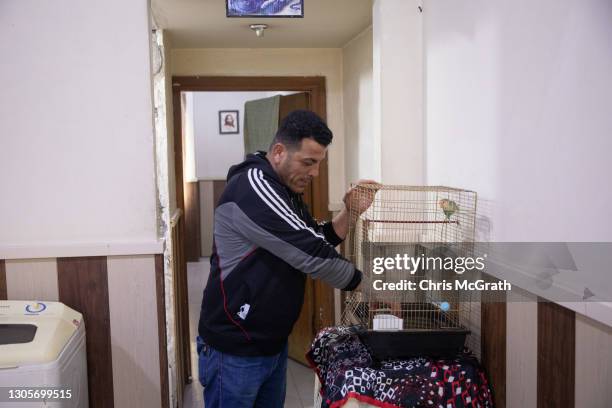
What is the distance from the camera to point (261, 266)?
6.36ft

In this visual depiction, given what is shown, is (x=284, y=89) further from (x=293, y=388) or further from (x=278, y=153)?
(x=278, y=153)

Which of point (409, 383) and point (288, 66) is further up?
point (288, 66)

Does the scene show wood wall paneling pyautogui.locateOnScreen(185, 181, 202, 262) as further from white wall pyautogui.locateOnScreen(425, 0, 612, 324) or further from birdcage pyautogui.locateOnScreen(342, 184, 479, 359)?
white wall pyautogui.locateOnScreen(425, 0, 612, 324)

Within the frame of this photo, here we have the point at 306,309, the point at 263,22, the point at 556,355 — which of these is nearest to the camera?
the point at 556,355

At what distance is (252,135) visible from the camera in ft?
18.6

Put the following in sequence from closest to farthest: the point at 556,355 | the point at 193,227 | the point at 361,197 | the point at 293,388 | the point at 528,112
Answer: the point at 556,355, the point at 528,112, the point at 361,197, the point at 293,388, the point at 193,227

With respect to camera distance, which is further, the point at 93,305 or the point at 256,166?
the point at 93,305

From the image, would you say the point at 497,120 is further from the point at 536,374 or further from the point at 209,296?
the point at 209,296

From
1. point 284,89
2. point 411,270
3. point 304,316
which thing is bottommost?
point 304,316

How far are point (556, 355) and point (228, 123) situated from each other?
7695 mm

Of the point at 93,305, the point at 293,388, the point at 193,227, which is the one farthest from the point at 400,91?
the point at 193,227

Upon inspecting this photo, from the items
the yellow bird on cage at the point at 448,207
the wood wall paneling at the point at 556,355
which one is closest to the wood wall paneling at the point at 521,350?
the wood wall paneling at the point at 556,355

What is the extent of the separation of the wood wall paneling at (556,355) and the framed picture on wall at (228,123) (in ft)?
24.8

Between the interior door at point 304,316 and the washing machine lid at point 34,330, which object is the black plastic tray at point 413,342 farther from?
the interior door at point 304,316
